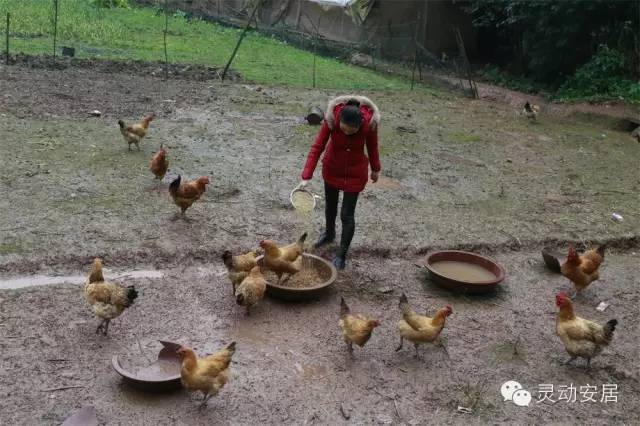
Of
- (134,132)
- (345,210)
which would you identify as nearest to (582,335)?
(345,210)

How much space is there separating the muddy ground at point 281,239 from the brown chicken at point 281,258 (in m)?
0.37

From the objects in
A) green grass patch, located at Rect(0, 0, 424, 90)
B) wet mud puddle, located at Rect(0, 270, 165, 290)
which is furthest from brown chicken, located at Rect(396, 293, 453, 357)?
green grass patch, located at Rect(0, 0, 424, 90)

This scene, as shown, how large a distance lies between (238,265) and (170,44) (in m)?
17.1

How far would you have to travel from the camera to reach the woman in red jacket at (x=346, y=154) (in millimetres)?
6379

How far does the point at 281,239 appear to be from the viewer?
742 centimetres

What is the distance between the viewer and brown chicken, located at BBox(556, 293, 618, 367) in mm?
5391

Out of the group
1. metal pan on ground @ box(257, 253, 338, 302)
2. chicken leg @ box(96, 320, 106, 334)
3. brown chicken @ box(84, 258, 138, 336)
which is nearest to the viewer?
brown chicken @ box(84, 258, 138, 336)

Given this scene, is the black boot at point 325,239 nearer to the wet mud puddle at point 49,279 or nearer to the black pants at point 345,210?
the black pants at point 345,210

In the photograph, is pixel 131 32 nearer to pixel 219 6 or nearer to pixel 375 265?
pixel 219 6

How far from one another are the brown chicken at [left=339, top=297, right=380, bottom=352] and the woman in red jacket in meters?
1.52

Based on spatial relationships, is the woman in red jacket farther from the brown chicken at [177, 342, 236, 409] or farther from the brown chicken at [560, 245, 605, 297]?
the brown chicken at [177, 342, 236, 409]

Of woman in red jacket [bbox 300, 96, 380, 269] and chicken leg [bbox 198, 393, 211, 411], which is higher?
woman in red jacket [bbox 300, 96, 380, 269]

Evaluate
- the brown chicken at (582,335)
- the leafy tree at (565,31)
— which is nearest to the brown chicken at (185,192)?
the brown chicken at (582,335)

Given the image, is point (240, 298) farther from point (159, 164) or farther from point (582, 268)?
point (582, 268)
